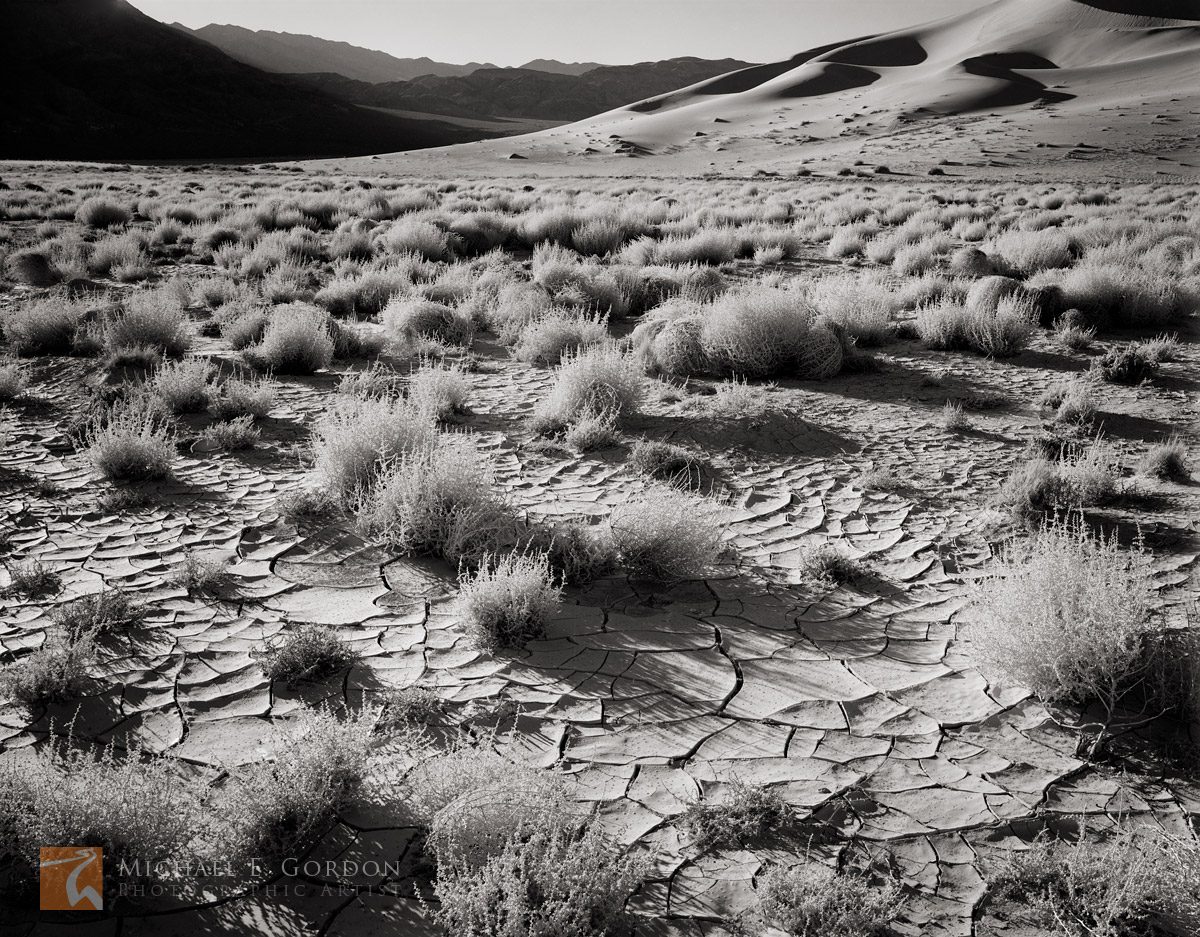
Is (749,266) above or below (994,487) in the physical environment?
above

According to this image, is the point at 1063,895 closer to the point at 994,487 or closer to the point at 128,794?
the point at 128,794

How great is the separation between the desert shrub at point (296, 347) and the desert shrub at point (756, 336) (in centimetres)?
424

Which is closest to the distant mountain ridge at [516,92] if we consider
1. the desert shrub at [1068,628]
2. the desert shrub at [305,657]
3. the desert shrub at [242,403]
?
the desert shrub at [242,403]

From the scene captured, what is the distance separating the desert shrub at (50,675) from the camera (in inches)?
132

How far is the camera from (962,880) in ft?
8.51

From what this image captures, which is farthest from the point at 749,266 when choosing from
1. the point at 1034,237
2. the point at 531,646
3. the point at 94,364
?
the point at 531,646

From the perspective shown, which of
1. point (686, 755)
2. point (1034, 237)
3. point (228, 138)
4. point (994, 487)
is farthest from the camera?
point (228, 138)

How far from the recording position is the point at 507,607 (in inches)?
153

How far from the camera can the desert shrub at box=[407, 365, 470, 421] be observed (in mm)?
6689

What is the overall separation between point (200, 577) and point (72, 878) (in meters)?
2.12

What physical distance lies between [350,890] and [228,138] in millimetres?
89236

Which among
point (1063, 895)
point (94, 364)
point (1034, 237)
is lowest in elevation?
point (1063, 895)

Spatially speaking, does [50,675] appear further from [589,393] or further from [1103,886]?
Result: [589,393]

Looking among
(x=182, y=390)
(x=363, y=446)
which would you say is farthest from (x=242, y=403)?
(x=363, y=446)
